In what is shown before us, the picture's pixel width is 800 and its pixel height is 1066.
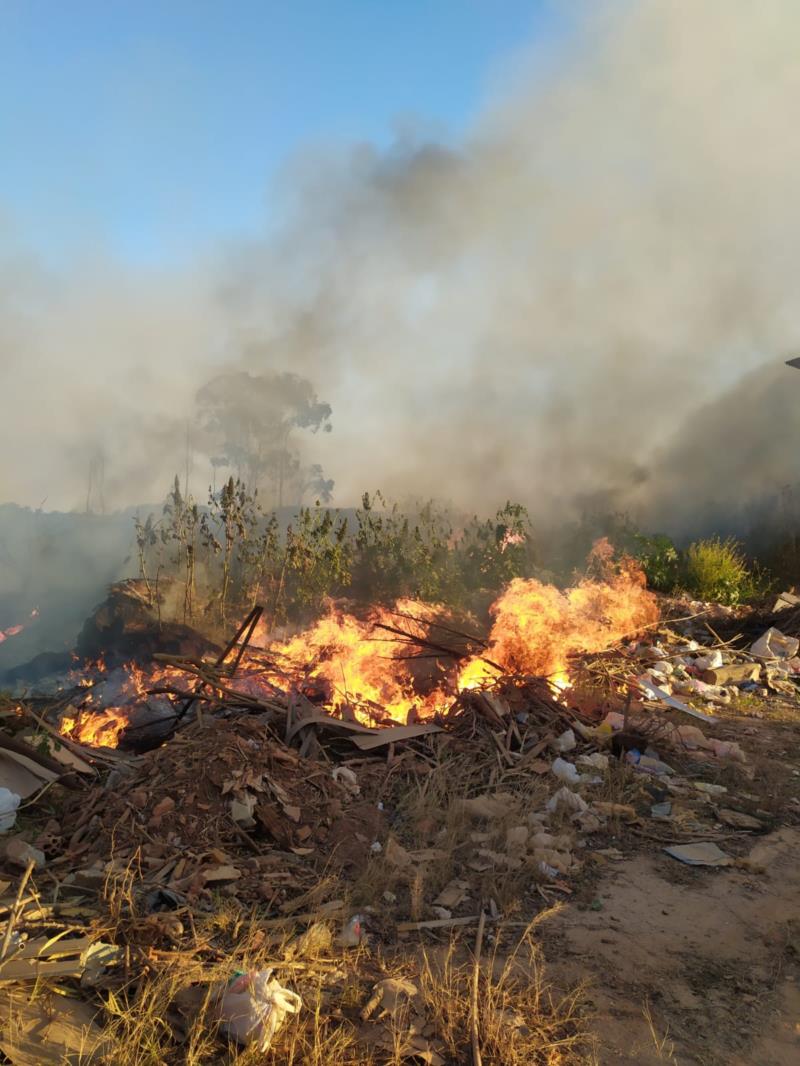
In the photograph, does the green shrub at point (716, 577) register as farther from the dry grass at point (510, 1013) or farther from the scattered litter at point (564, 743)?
the dry grass at point (510, 1013)

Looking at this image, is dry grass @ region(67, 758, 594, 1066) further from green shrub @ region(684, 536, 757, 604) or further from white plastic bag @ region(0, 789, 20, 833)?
green shrub @ region(684, 536, 757, 604)

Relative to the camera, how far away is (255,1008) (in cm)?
267

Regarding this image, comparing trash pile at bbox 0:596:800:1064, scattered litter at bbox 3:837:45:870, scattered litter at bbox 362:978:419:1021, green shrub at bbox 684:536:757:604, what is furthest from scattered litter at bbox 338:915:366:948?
green shrub at bbox 684:536:757:604

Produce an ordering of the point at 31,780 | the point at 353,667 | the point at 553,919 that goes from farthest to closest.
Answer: the point at 353,667
the point at 31,780
the point at 553,919

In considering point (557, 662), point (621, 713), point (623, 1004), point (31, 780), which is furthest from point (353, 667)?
point (623, 1004)

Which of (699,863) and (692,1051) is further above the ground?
(692,1051)

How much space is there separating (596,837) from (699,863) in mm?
678

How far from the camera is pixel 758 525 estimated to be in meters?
14.9

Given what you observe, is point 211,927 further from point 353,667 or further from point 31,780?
point 353,667

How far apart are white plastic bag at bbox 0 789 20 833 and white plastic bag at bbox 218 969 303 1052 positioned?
2.57 meters

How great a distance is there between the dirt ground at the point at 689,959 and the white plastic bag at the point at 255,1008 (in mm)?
1235

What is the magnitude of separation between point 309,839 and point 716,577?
34.2ft

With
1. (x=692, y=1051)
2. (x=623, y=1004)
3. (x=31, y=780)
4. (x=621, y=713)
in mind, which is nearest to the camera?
(x=692, y=1051)

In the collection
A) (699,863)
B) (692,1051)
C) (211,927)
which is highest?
(211,927)
